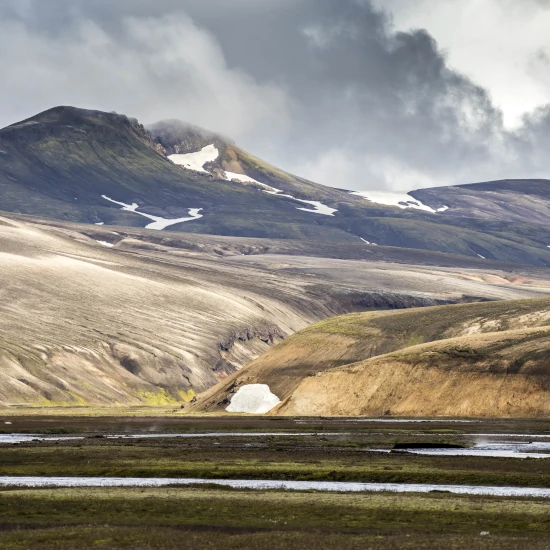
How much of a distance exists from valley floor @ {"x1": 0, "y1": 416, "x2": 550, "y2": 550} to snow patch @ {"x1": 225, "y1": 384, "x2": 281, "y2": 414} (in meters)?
46.8

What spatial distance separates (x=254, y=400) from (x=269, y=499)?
290ft

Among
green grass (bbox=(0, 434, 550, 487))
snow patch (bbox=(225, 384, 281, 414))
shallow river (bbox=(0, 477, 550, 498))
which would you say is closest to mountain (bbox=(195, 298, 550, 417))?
snow patch (bbox=(225, 384, 281, 414))

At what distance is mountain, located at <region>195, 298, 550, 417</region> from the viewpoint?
106 meters

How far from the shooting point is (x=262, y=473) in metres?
53.1

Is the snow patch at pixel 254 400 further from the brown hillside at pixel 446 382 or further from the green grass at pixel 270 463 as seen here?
the green grass at pixel 270 463

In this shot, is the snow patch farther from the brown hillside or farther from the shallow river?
the shallow river

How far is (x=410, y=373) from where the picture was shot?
372 feet

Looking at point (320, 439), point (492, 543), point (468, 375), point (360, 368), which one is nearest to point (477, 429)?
point (320, 439)

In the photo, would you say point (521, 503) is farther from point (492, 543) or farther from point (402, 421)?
point (402, 421)

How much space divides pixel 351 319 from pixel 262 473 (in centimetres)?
10501

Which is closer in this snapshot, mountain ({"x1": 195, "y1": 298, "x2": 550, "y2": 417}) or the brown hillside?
the brown hillside

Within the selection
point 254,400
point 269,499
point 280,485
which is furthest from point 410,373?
point 269,499

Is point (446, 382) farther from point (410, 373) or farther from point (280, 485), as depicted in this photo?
point (280, 485)

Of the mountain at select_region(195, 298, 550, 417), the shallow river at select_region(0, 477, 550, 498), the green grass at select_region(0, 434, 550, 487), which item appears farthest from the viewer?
the mountain at select_region(195, 298, 550, 417)
